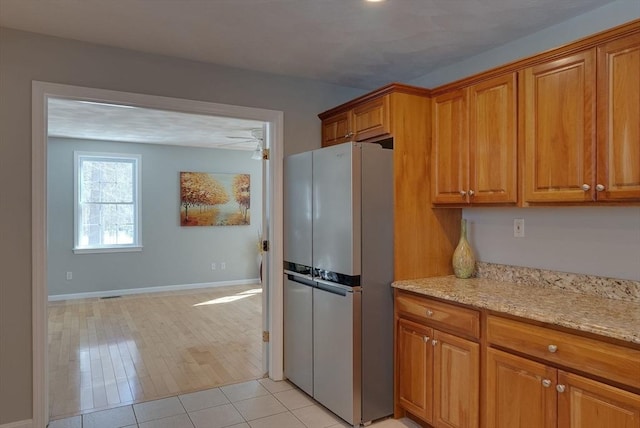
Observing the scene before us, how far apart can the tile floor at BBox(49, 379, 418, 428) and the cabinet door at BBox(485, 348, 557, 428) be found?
0.73m

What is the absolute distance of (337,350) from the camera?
269cm

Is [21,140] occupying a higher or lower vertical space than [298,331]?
higher

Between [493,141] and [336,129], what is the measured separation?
130cm

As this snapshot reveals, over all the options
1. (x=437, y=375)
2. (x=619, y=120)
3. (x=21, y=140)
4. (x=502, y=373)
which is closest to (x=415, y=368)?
(x=437, y=375)

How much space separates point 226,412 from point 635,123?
2.86 meters

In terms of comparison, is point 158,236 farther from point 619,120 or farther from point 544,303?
point 619,120

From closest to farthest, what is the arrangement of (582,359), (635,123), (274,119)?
(582,359)
(635,123)
(274,119)

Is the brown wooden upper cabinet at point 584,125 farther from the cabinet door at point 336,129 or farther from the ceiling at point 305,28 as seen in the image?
the cabinet door at point 336,129

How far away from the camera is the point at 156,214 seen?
22.7ft

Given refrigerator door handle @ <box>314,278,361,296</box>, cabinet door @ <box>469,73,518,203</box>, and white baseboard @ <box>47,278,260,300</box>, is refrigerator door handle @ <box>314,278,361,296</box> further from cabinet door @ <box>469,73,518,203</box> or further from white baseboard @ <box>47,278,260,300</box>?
white baseboard @ <box>47,278,260,300</box>

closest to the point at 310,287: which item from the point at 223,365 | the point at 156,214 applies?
the point at 223,365

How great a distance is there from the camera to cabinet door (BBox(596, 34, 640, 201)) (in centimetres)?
183

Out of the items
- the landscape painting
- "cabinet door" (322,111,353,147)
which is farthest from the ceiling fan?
"cabinet door" (322,111,353,147)

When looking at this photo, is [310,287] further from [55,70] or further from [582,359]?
[55,70]
